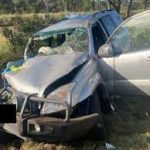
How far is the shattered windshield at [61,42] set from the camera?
23.9ft

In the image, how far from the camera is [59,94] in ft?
17.9

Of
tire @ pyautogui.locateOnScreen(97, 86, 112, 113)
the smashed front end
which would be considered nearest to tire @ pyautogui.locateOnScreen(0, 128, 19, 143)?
the smashed front end

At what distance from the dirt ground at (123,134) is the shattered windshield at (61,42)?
1296mm

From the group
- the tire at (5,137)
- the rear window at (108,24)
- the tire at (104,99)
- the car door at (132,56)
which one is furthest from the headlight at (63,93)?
the rear window at (108,24)

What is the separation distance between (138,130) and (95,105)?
889 mm

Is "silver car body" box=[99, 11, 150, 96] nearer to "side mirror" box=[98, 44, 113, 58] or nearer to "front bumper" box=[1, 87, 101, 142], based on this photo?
"side mirror" box=[98, 44, 113, 58]

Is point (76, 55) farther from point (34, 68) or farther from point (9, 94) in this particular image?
point (9, 94)

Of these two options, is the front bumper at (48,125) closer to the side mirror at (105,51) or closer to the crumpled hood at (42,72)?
the crumpled hood at (42,72)

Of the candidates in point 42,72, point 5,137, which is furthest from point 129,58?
point 5,137

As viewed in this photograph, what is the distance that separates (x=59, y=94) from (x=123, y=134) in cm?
141

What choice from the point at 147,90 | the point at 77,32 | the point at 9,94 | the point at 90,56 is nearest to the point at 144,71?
the point at 147,90

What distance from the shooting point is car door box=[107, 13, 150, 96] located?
269 inches

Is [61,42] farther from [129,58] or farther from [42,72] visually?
[42,72]

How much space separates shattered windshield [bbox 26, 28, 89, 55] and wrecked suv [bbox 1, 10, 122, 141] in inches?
0.7
